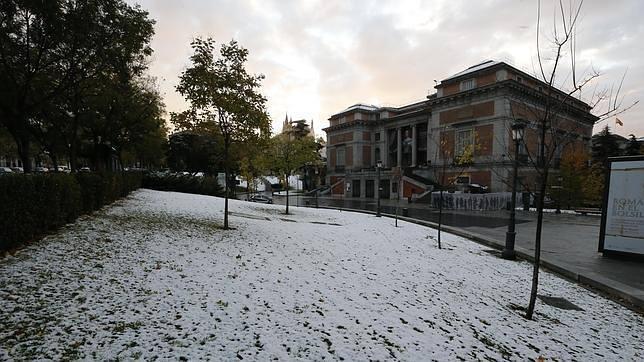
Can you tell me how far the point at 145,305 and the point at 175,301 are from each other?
15.0 inches

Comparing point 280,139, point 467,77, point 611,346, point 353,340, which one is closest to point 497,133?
point 467,77

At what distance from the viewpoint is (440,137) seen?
1428 inches

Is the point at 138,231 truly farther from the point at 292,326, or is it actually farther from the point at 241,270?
the point at 292,326

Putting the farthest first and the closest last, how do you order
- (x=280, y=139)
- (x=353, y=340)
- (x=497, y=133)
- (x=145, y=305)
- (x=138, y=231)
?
(x=497, y=133) → (x=280, y=139) → (x=138, y=231) → (x=145, y=305) → (x=353, y=340)

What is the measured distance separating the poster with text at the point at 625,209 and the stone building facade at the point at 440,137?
976 cm

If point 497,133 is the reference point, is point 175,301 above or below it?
below

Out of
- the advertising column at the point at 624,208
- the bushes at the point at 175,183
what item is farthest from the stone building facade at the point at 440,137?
the bushes at the point at 175,183

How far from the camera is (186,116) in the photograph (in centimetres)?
993

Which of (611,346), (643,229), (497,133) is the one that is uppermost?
(497,133)

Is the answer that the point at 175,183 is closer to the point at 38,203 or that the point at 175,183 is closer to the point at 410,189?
the point at 38,203

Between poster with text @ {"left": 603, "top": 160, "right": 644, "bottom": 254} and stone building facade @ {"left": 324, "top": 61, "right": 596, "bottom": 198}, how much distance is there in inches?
384

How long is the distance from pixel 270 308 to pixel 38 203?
20.5ft

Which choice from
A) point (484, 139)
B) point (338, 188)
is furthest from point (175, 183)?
point (484, 139)

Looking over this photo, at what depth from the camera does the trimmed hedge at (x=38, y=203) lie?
5438 mm
